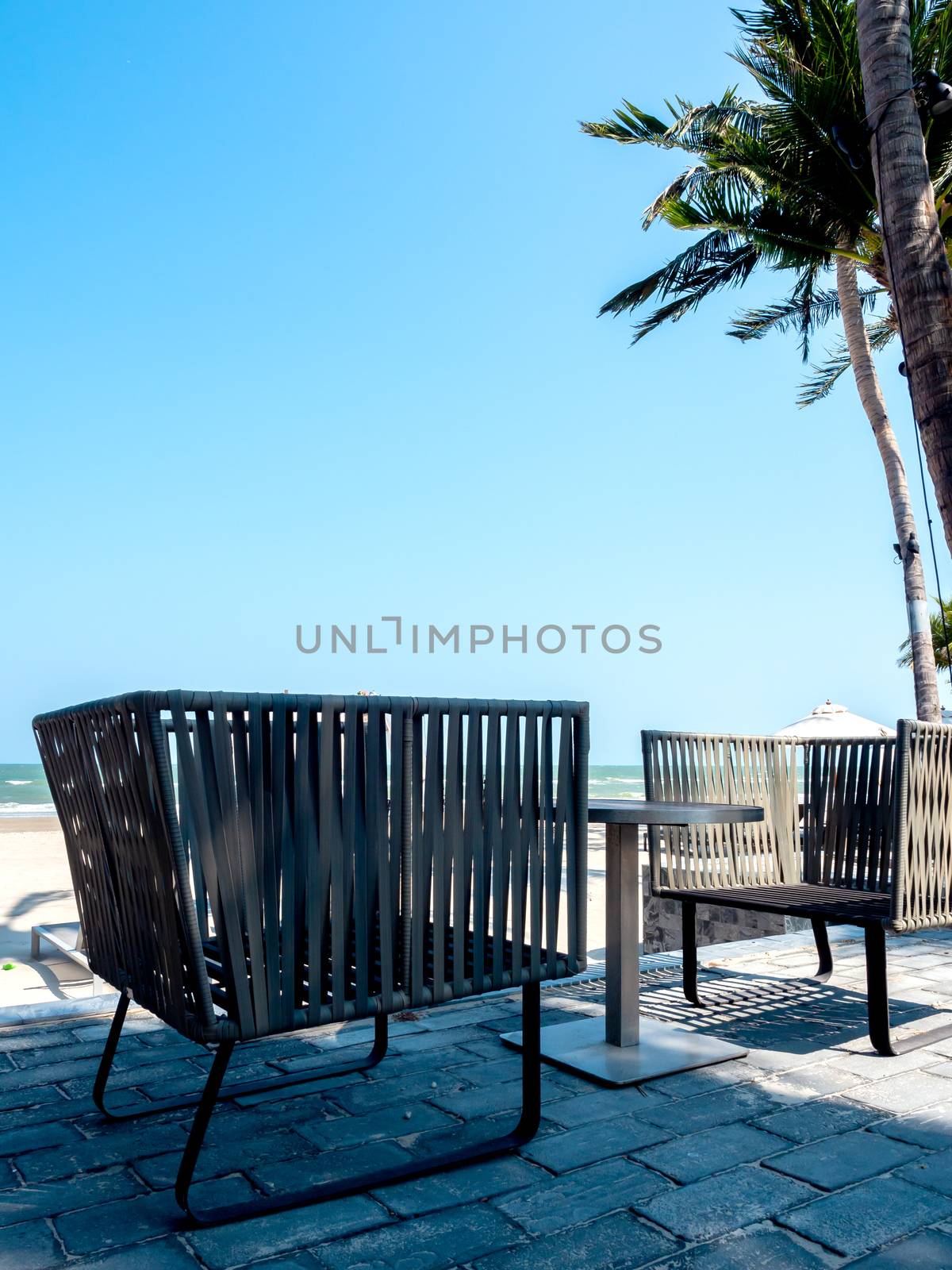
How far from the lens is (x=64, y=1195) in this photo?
182cm

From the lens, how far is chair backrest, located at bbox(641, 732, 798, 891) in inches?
132

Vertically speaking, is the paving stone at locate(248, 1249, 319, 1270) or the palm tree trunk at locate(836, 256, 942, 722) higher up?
the palm tree trunk at locate(836, 256, 942, 722)

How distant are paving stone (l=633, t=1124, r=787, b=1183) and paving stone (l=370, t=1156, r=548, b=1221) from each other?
232mm

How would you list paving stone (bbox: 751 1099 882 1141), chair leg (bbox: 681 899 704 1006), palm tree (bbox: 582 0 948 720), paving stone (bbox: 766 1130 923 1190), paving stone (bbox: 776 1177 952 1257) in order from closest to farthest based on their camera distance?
paving stone (bbox: 776 1177 952 1257)
paving stone (bbox: 766 1130 923 1190)
paving stone (bbox: 751 1099 882 1141)
chair leg (bbox: 681 899 704 1006)
palm tree (bbox: 582 0 948 720)

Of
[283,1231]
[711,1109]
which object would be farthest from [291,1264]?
[711,1109]

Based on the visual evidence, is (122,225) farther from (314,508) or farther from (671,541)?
(671,541)

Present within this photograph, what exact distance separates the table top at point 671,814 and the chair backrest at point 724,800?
666mm

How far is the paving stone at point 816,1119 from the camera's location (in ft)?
Answer: 7.04

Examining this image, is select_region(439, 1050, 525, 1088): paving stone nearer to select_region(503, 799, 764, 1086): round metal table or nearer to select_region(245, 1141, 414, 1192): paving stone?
select_region(503, 799, 764, 1086): round metal table

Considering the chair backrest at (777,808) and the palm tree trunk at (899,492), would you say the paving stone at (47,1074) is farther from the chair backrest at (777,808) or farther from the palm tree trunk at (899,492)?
the palm tree trunk at (899,492)

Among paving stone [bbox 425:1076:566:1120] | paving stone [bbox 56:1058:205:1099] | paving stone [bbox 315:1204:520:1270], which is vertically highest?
paving stone [bbox 315:1204:520:1270]

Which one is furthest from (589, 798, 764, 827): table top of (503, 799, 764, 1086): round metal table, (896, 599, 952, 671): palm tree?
(896, 599, 952, 671): palm tree

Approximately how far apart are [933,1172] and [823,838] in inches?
73.0

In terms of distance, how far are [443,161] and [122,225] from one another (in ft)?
52.6
